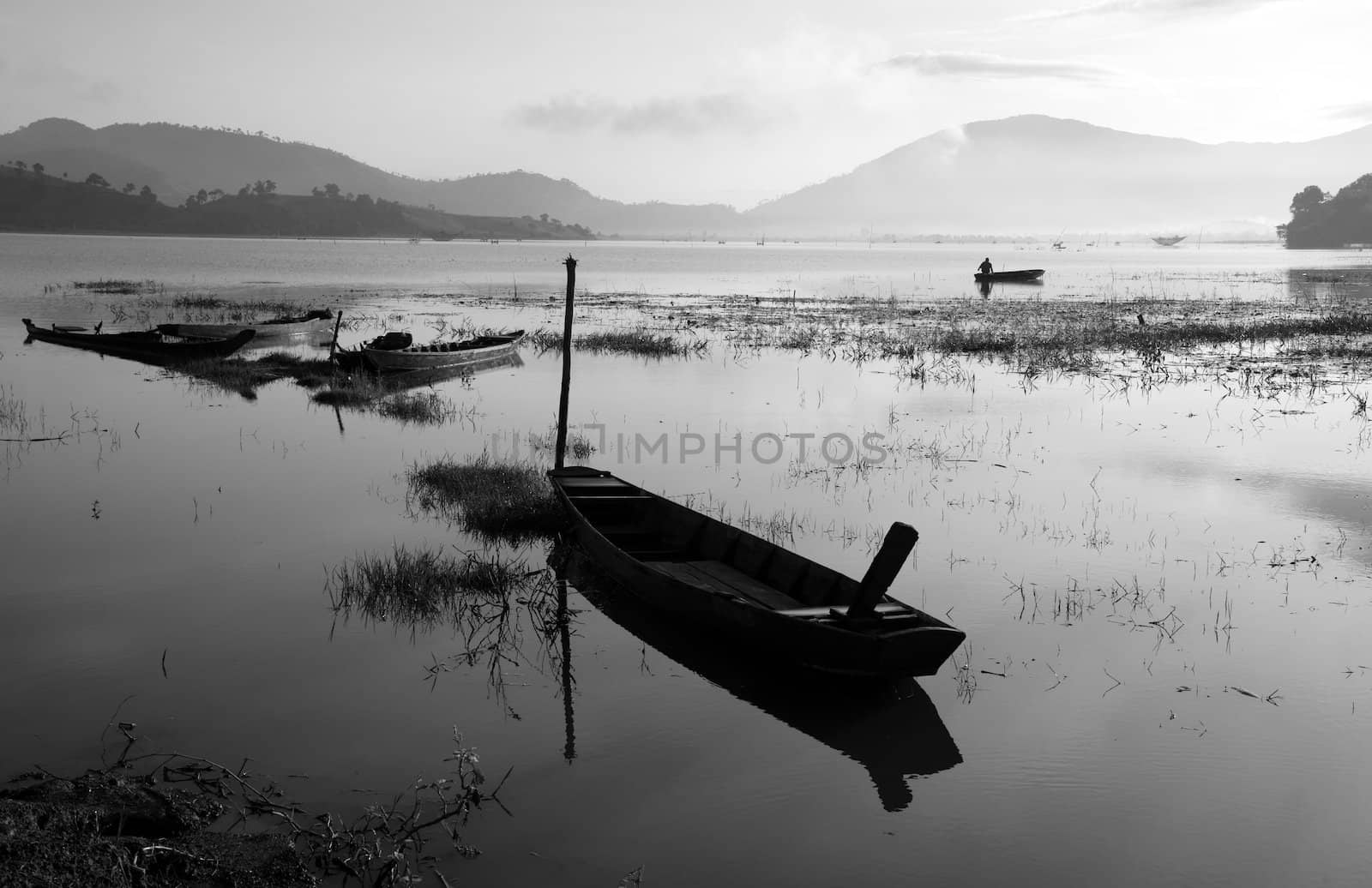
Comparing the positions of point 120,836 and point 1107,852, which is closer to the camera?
point 120,836

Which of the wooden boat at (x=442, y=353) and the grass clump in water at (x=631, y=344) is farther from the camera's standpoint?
the grass clump in water at (x=631, y=344)

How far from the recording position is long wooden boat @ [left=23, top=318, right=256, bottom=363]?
27219 millimetres

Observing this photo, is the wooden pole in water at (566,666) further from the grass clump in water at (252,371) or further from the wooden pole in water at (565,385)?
the grass clump in water at (252,371)

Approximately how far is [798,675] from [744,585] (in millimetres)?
1451

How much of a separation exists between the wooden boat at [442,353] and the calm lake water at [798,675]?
4402 mm

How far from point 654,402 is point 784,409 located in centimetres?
285

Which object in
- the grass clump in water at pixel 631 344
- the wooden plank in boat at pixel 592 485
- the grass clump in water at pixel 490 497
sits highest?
the grass clump in water at pixel 631 344

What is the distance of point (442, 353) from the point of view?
25.1 m

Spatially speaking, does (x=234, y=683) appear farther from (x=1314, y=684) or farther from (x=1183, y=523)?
(x=1183, y=523)

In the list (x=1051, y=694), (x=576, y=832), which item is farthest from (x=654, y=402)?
(x=576, y=832)

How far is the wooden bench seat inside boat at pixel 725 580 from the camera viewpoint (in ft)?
31.0

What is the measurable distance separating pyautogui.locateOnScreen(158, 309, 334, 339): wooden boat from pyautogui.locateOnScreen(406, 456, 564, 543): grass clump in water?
51.3 ft

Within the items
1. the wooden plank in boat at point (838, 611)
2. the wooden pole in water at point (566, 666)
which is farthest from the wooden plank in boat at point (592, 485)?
the wooden plank in boat at point (838, 611)

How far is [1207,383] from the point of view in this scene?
76.6 feet
